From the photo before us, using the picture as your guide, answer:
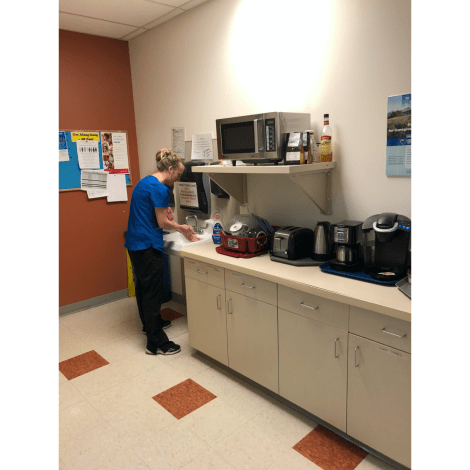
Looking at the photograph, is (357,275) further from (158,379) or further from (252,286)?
(158,379)

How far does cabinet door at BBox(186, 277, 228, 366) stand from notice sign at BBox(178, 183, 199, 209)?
36.2 inches

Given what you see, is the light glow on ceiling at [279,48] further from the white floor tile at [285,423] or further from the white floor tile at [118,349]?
the white floor tile at [118,349]

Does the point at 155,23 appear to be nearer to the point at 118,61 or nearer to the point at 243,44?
the point at 118,61

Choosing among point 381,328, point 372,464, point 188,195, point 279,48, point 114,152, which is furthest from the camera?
point 114,152

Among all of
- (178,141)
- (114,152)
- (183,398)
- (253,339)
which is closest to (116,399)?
(183,398)

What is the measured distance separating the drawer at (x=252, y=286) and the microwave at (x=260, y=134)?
28.7 inches

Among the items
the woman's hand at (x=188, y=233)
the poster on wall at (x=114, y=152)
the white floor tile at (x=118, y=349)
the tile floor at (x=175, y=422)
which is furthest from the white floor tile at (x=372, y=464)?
the poster on wall at (x=114, y=152)

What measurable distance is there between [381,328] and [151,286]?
5.90ft

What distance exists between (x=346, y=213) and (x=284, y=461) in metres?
1.43

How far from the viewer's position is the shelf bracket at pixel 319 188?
2.44 metres

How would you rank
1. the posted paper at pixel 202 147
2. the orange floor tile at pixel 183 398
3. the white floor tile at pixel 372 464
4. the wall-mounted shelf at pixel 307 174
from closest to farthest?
the white floor tile at pixel 372 464
the wall-mounted shelf at pixel 307 174
the orange floor tile at pixel 183 398
the posted paper at pixel 202 147

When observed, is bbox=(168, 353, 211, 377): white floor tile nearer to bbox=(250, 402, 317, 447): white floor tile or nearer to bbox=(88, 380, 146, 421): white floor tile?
bbox=(88, 380, 146, 421): white floor tile

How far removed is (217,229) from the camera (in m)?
3.23
